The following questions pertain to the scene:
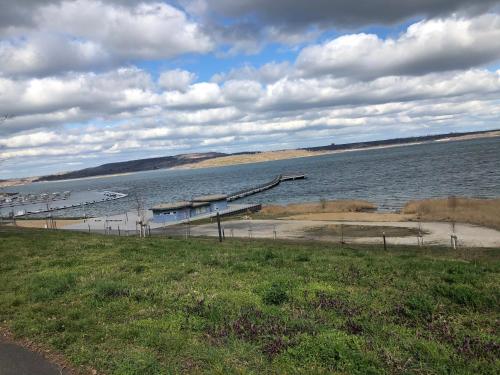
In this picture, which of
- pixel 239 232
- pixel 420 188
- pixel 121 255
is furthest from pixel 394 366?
pixel 420 188

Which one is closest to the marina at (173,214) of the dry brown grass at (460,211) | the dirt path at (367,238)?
the dirt path at (367,238)

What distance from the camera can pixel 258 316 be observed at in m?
8.22

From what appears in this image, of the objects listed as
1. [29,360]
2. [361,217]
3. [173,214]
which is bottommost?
[361,217]

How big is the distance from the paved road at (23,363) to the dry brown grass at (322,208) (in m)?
58.4

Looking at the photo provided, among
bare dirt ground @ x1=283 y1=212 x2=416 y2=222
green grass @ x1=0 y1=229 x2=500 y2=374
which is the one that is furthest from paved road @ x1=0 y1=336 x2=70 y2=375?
bare dirt ground @ x1=283 y1=212 x2=416 y2=222

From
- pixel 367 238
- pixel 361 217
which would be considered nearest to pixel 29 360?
pixel 367 238

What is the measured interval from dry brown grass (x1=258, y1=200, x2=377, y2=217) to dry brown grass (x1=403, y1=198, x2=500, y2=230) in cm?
930

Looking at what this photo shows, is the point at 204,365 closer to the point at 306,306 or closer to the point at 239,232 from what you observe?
the point at 306,306

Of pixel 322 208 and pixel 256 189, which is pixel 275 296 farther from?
pixel 256 189

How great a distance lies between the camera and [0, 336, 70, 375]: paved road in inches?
259

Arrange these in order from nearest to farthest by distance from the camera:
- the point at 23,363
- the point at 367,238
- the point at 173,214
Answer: the point at 23,363
the point at 367,238
the point at 173,214

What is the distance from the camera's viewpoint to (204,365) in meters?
6.23

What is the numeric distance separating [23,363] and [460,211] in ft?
174

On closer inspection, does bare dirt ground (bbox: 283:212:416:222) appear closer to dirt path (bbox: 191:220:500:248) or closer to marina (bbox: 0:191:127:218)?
dirt path (bbox: 191:220:500:248)
